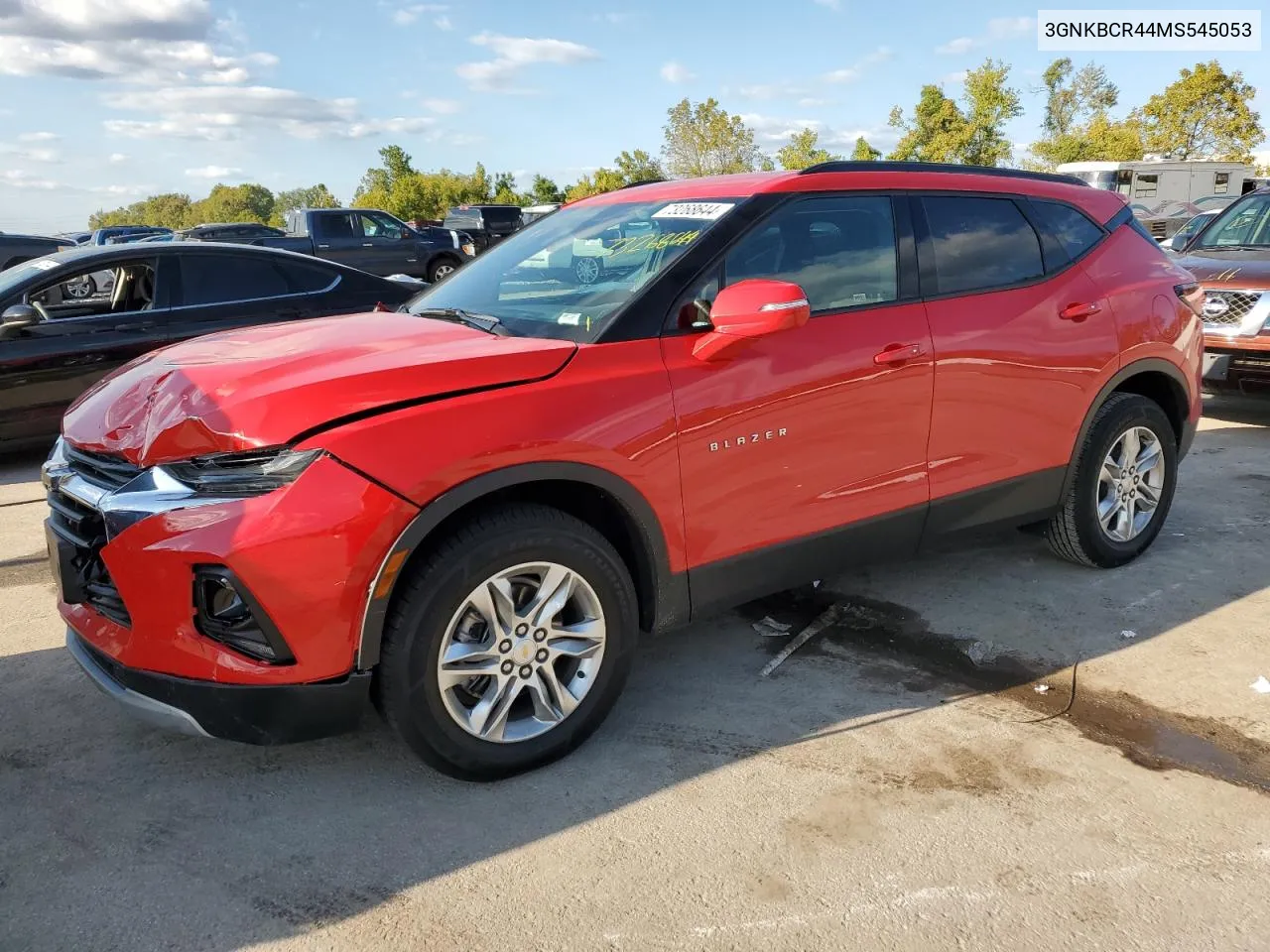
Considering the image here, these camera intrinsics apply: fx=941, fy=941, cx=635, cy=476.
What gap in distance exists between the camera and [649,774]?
288cm

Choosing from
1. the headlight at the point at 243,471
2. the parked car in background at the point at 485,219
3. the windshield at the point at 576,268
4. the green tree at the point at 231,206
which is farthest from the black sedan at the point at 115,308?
the green tree at the point at 231,206

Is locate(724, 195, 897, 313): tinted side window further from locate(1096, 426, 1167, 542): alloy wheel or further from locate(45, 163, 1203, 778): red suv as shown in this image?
locate(1096, 426, 1167, 542): alloy wheel

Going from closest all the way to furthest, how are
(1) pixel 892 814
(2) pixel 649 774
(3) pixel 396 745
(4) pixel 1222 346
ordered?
(1) pixel 892 814, (2) pixel 649 774, (3) pixel 396 745, (4) pixel 1222 346

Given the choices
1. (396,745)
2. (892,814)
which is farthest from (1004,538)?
(396,745)

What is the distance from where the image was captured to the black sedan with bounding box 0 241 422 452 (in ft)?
21.0

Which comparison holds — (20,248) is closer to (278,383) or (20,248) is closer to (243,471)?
(278,383)

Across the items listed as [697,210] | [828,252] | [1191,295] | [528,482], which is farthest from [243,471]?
[1191,295]

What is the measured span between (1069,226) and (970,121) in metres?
42.7

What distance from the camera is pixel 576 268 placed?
3457 mm

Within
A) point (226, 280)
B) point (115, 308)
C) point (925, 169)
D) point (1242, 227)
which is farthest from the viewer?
point (1242, 227)

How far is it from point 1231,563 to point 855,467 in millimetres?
2446

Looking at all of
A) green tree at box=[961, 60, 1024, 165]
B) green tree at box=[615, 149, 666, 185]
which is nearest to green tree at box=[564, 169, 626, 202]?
green tree at box=[615, 149, 666, 185]

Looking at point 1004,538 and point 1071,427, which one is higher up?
point 1071,427

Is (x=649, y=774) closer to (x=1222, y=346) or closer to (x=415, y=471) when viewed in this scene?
(x=415, y=471)
